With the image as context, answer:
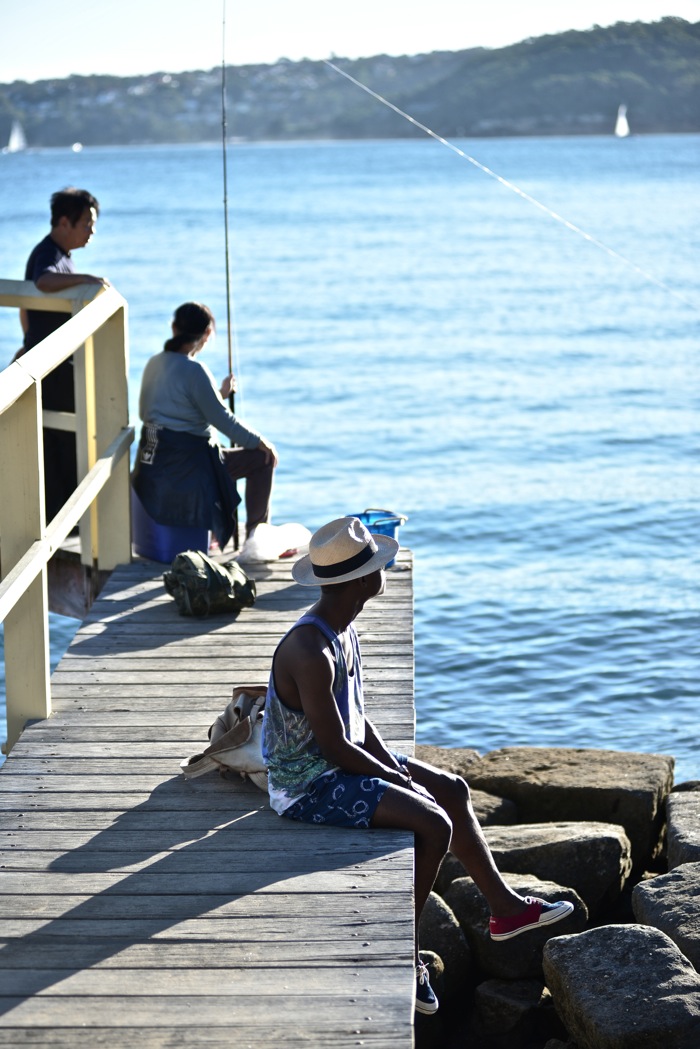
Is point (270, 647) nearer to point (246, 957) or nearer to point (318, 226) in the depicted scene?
point (246, 957)

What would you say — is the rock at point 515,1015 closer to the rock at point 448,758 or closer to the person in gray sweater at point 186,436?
the rock at point 448,758

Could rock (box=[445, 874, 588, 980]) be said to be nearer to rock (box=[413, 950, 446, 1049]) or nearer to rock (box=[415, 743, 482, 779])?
rock (box=[413, 950, 446, 1049])

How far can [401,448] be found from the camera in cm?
1781

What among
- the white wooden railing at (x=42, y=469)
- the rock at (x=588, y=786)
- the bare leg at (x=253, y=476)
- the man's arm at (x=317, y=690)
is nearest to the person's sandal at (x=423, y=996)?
the man's arm at (x=317, y=690)

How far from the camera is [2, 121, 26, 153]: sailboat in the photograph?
135625 millimetres

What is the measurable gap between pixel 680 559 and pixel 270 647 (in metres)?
8.23

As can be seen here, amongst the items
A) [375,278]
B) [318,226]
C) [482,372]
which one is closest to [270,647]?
[482,372]

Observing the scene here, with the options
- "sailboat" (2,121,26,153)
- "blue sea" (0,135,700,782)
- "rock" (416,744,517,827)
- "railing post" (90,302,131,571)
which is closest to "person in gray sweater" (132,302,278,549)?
"railing post" (90,302,131,571)

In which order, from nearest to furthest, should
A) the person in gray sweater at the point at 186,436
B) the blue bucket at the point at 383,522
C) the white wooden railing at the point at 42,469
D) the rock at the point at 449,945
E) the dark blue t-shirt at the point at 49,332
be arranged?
the white wooden railing at the point at 42,469 < the rock at the point at 449,945 < the person in gray sweater at the point at 186,436 < the dark blue t-shirt at the point at 49,332 < the blue bucket at the point at 383,522

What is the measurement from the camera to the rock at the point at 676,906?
473 cm

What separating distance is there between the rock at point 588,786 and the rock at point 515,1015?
4.94 ft

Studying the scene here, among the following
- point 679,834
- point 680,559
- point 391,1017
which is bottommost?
point 680,559

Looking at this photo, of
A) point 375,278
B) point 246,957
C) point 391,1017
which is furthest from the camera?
point 375,278

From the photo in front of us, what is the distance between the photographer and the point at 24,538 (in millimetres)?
4609
